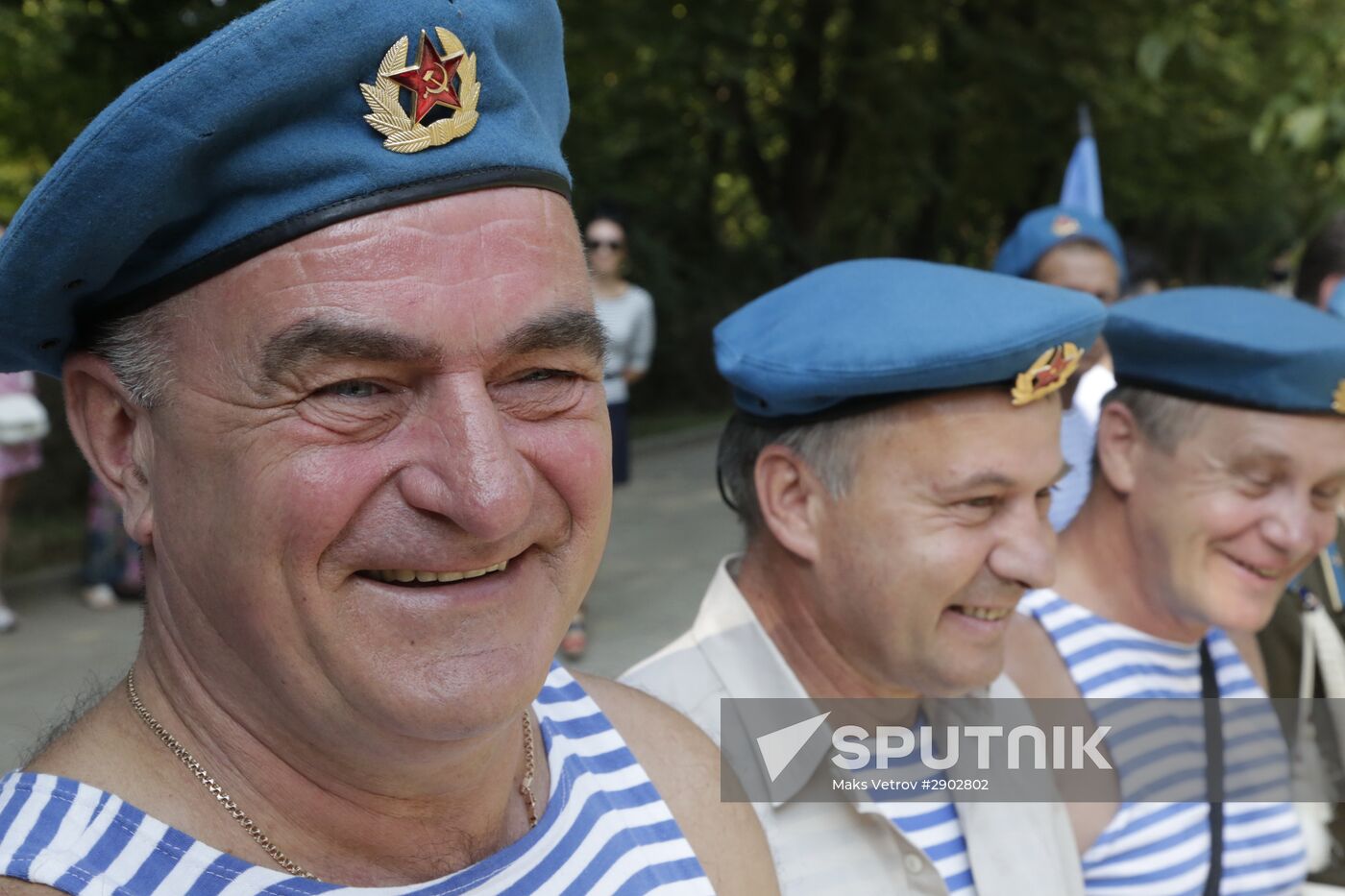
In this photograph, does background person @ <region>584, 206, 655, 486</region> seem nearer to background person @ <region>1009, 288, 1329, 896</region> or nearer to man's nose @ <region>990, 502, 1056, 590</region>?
background person @ <region>1009, 288, 1329, 896</region>

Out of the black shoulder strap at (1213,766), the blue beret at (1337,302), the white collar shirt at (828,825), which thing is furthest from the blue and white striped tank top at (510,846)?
the blue beret at (1337,302)

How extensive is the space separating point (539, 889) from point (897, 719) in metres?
1.13

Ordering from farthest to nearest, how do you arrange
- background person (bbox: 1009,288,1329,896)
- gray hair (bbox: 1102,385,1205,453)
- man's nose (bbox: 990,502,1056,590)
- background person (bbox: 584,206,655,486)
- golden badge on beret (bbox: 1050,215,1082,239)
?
background person (bbox: 584,206,655,486), golden badge on beret (bbox: 1050,215,1082,239), gray hair (bbox: 1102,385,1205,453), background person (bbox: 1009,288,1329,896), man's nose (bbox: 990,502,1056,590)

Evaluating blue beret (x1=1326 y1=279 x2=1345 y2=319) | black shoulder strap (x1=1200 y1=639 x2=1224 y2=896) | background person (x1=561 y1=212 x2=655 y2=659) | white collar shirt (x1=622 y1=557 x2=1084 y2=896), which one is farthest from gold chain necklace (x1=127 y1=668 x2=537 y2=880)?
background person (x1=561 y1=212 x2=655 y2=659)

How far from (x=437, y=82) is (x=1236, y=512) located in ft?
6.72

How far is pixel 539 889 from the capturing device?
1349mm

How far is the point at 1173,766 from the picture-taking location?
255 centimetres

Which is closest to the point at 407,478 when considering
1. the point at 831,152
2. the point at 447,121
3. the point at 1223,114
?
the point at 447,121

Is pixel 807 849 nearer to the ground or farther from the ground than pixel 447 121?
nearer to the ground

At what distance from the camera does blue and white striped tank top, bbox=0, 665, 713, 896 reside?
1125mm

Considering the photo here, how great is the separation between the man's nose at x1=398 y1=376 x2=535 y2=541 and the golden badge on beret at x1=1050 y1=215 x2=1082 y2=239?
4.45 m

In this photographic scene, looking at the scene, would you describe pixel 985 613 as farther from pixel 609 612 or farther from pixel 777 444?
pixel 609 612

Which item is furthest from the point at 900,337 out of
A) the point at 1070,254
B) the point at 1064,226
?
the point at 1064,226

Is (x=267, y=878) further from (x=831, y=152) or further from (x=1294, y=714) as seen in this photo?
(x=831, y=152)
